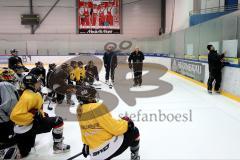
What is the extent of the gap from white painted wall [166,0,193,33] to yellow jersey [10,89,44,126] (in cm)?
1304

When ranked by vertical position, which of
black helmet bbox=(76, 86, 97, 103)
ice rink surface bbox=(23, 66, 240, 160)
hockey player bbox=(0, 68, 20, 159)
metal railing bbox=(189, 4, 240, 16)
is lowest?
ice rink surface bbox=(23, 66, 240, 160)

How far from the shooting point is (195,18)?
12930mm

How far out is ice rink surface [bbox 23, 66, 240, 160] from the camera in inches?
136

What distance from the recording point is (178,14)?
17312mm

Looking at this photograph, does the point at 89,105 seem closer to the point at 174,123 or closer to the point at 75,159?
the point at 75,159

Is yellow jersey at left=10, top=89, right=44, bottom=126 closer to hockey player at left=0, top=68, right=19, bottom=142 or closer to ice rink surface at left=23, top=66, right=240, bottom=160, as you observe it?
hockey player at left=0, top=68, right=19, bottom=142

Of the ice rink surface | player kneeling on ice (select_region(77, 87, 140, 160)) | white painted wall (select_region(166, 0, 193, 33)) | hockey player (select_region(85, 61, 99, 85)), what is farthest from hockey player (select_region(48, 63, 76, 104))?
white painted wall (select_region(166, 0, 193, 33))

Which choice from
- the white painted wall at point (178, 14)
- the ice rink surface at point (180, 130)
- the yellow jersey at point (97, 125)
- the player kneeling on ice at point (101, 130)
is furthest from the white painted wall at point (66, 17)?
the yellow jersey at point (97, 125)

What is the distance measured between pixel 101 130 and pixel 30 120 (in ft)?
3.16

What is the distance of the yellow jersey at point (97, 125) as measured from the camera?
248cm

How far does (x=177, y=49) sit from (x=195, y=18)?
5.69 ft

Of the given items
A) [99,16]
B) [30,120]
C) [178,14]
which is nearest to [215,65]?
[30,120]

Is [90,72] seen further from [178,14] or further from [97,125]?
[178,14]

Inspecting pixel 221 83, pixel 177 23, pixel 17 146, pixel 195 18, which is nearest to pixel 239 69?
pixel 221 83
